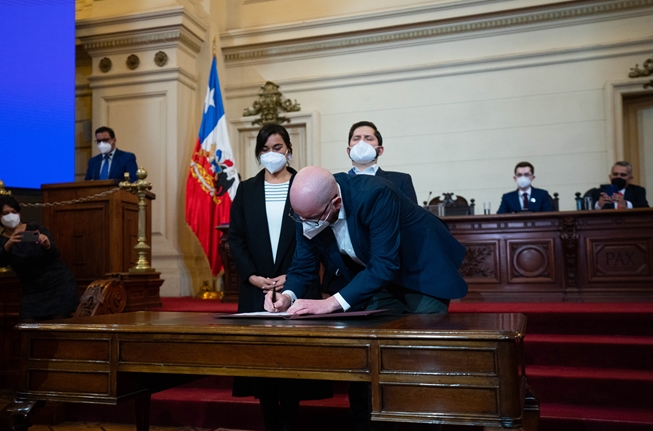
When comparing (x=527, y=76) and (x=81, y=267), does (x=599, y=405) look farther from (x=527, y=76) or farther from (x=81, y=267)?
(x=527, y=76)

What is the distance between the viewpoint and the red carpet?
11.0 ft

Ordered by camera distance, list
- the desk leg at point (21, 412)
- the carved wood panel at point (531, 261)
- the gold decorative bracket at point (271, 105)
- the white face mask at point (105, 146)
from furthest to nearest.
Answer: the gold decorative bracket at point (271, 105), the white face mask at point (105, 146), the carved wood panel at point (531, 261), the desk leg at point (21, 412)

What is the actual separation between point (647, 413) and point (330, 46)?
5988mm

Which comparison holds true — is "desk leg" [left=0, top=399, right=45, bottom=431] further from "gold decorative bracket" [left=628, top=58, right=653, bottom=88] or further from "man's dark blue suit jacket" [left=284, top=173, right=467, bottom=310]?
"gold decorative bracket" [left=628, top=58, right=653, bottom=88]

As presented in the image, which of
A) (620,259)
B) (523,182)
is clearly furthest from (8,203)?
(620,259)

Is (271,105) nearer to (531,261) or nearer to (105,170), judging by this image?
(105,170)

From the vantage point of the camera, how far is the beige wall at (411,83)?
23.5 feet

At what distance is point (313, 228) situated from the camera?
2.18 metres

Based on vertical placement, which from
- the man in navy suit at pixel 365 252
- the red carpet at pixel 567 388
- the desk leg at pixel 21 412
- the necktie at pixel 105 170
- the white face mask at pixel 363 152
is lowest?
the red carpet at pixel 567 388

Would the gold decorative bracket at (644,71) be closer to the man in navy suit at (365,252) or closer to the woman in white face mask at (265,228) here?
the woman in white face mask at (265,228)

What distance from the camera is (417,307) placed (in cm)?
239

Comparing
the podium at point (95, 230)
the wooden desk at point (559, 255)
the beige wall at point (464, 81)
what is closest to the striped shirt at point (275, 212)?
the podium at point (95, 230)

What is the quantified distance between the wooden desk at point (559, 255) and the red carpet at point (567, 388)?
3.31ft

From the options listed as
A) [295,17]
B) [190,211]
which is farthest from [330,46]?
[190,211]
